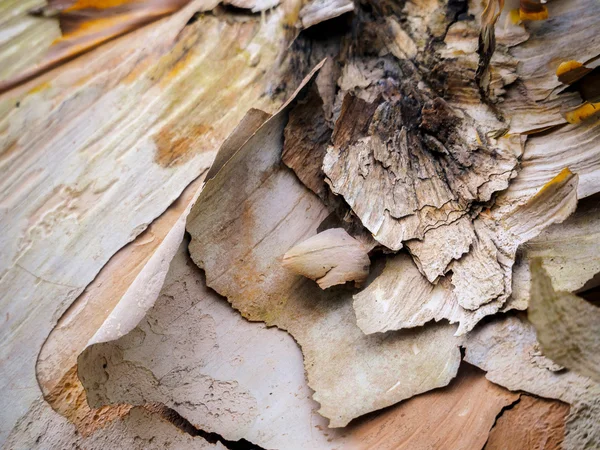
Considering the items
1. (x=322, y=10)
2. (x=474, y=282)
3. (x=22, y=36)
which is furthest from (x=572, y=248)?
(x=22, y=36)

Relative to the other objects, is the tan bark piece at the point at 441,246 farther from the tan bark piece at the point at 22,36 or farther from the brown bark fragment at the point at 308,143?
the tan bark piece at the point at 22,36

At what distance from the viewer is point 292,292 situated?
0.73 metres

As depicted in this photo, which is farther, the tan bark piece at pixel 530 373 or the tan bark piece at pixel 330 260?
the tan bark piece at pixel 330 260

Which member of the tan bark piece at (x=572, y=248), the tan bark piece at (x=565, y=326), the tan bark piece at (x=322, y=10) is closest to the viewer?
the tan bark piece at (x=565, y=326)

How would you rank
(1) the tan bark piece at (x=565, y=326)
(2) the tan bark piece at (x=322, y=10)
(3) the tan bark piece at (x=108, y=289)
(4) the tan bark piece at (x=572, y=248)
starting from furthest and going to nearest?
(2) the tan bark piece at (x=322, y=10), (3) the tan bark piece at (x=108, y=289), (4) the tan bark piece at (x=572, y=248), (1) the tan bark piece at (x=565, y=326)

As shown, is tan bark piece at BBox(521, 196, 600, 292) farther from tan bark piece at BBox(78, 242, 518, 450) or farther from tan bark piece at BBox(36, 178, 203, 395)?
tan bark piece at BBox(36, 178, 203, 395)

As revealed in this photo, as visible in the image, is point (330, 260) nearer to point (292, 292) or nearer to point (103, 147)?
point (292, 292)

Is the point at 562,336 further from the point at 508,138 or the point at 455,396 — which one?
the point at 508,138

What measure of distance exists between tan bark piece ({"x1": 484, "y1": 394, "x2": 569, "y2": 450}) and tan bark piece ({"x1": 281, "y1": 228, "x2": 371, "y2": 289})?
25 centimetres

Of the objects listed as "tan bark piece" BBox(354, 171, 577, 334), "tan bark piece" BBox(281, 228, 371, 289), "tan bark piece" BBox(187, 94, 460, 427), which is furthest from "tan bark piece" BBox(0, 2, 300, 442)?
"tan bark piece" BBox(354, 171, 577, 334)

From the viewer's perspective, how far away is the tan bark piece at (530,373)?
0.54 metres

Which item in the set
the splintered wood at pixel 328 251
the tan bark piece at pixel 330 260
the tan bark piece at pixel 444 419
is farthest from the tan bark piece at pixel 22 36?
the tan bark piece at pixel 444 419

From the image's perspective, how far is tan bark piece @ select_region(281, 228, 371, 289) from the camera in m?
0.69

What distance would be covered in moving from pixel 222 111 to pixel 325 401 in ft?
1.85
